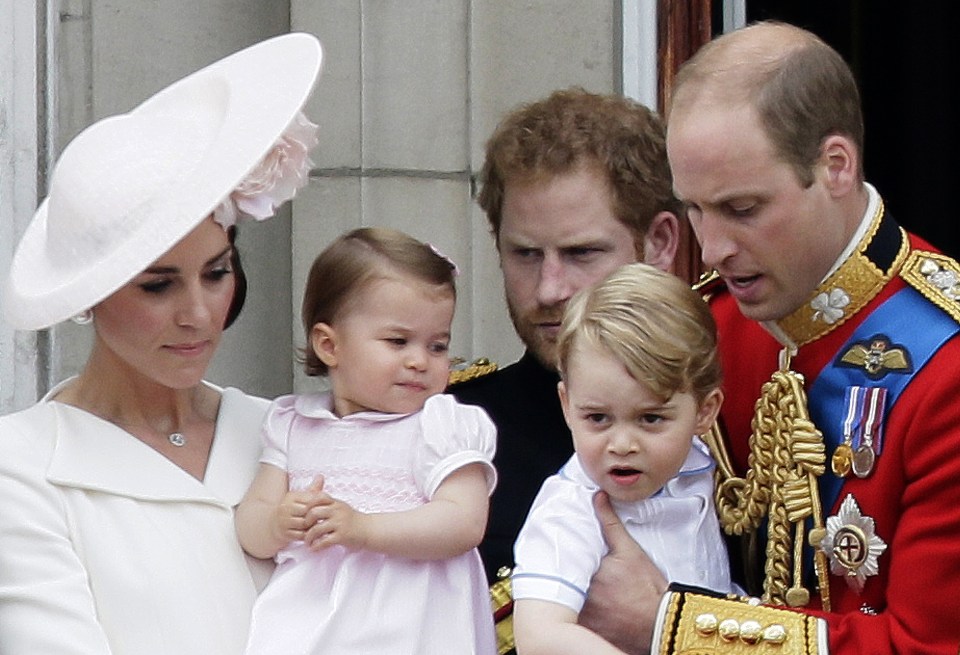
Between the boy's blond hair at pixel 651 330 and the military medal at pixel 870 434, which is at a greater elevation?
the boy's blond hair at pixel 651 330

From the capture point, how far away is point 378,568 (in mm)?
3164

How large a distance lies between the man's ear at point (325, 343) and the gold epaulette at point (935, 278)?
920mm

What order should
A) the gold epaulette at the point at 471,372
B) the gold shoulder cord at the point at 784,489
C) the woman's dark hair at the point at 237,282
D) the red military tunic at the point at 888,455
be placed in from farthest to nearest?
the gold epaulette at the point at 471,372
the woman's dark hair at the point at 237,282
the gold shoulder cord at the point at 784,489
the red military tunic at the point at 888,455

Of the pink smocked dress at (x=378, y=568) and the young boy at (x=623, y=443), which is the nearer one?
the young boy at (x=623, y=443)

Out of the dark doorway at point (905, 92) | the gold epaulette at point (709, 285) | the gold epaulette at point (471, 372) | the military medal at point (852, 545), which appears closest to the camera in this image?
the military medal at point (852, 545)

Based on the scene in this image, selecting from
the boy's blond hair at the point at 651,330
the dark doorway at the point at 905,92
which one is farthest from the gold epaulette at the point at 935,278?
the dark doorway at the point at 905,92

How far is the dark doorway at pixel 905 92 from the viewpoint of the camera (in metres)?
5.42

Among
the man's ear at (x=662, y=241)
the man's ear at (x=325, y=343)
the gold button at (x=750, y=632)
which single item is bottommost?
the gold button at (x=750, y=632)

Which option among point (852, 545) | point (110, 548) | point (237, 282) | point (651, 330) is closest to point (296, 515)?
point (110, 548)

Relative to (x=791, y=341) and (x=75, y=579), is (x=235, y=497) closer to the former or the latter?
(x=75, y=579)

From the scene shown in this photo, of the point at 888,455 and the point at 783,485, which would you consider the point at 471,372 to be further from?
the point at 888,455

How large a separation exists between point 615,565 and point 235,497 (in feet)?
2.04

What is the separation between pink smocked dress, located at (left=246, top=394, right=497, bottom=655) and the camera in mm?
3123

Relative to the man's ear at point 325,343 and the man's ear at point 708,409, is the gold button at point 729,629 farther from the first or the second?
the man's ear at point 325,343
